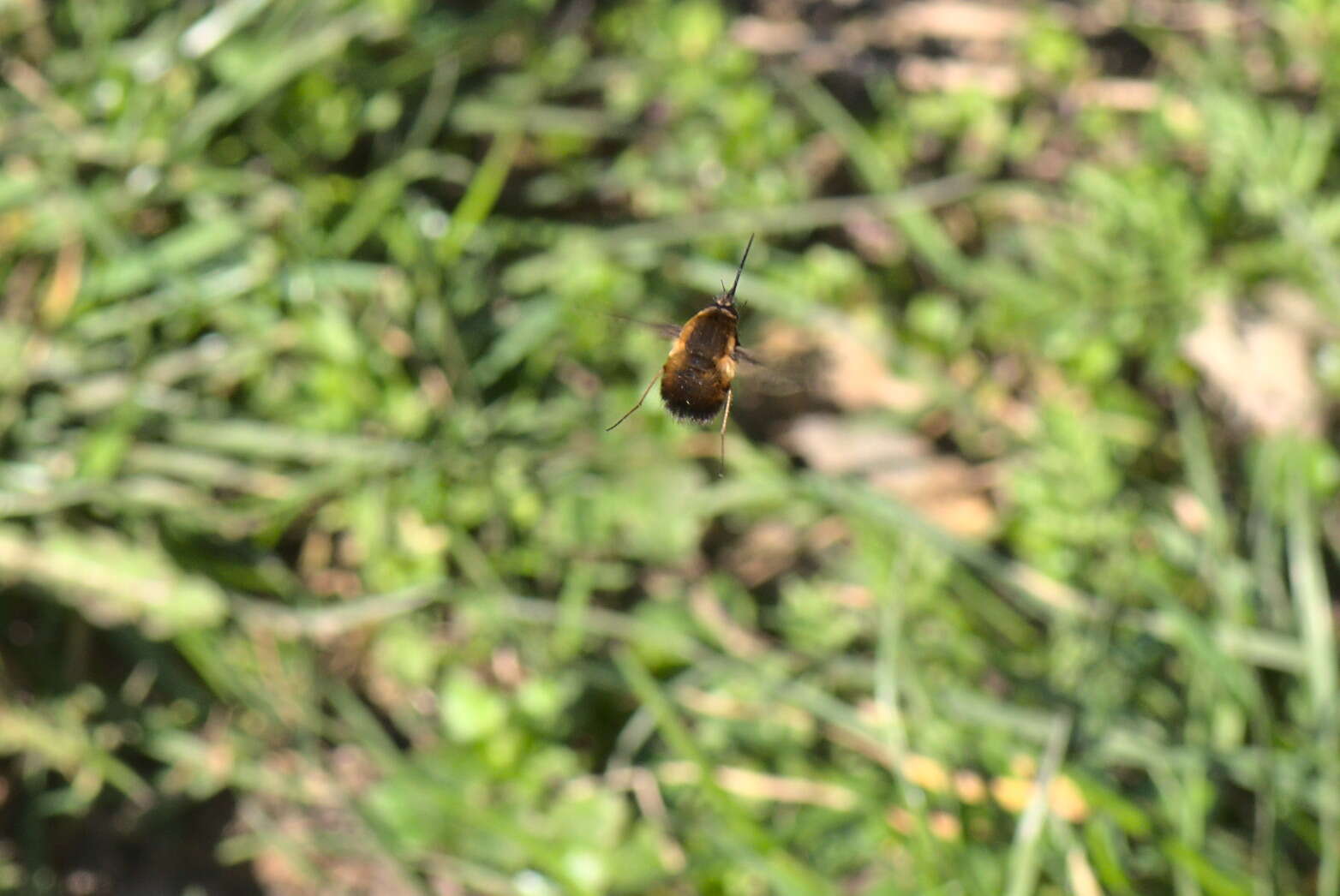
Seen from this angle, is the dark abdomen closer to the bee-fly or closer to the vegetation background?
the bee-fly

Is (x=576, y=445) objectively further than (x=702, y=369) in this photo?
Yes

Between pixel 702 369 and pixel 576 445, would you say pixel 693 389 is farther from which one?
pixel 576 445

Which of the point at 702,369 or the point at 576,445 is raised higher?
the point at 702,369

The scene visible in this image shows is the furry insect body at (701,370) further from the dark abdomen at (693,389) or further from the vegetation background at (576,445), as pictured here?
the vegetation background at (576,445)

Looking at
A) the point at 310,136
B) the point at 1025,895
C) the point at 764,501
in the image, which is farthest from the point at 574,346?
the point at 1025,895

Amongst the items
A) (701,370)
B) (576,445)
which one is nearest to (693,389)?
(701,370)

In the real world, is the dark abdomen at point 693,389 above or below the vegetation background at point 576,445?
above

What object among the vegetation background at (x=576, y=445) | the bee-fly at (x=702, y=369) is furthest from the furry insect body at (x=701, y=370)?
the vegetation background at (x=576, y=445)

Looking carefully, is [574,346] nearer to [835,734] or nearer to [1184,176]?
[835,734]

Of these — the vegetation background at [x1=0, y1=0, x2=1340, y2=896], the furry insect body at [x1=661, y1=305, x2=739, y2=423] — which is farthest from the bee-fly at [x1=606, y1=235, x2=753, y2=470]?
the vegetation background at [x1=0, y1=0, x2=1340, y2=896]
